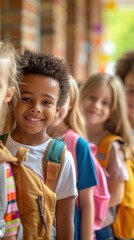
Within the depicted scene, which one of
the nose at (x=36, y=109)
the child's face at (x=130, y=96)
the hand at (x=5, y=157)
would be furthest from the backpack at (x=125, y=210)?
the hand at (x=5, y=157)

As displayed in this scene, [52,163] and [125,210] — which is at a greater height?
[52,163]

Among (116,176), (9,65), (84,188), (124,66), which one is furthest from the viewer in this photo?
(124,66)

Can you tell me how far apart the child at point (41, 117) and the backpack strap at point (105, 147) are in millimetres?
636

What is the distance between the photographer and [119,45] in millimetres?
11398

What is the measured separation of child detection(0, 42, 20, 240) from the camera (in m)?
1.05

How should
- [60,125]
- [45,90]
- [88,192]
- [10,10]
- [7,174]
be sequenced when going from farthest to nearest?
[10,10] < [60,125] < [88,192] < [45,90] < [7,174]

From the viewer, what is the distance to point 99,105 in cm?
200

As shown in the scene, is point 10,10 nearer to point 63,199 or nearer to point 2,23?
point 2,23

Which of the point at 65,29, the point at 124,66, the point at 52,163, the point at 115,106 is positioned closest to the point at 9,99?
the point at 52,163

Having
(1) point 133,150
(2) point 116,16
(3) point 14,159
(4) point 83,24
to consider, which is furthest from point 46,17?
(2) point 116,16

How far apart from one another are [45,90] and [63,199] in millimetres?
389

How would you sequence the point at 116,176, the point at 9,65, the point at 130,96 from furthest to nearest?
the point at 130,96 → the point at 116,176 → the point at 9,65

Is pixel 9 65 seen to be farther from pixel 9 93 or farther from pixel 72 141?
pixel 72 141

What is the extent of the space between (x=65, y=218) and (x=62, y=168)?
0.19 m
